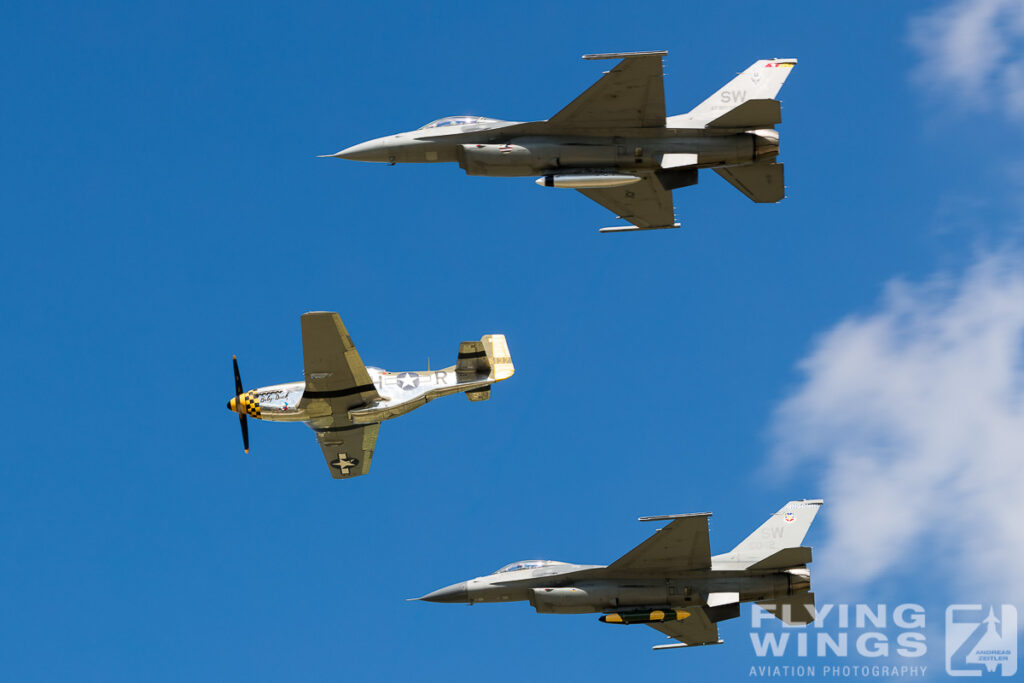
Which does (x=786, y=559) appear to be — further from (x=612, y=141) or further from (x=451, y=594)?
(x=612, y=141)

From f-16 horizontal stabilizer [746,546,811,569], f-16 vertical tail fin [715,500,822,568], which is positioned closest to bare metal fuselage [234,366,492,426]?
f-16 vertical tail fin [715,500,822,568]

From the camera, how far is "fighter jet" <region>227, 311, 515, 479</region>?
4969cm

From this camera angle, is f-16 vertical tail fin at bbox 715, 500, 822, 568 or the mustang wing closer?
f-16 vertical tail fin at bbox 715, 500, 822, 568

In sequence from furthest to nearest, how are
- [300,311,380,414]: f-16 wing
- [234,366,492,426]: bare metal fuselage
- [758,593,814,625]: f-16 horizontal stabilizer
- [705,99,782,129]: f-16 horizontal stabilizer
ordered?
[758,593,814,625]: f-16 horizontal stabilizer, [234,366,492,426]: bare metal fuselage, [300,311,380,414]: f-16 wing, [705,99,782,129]: f-16 horizontal stabilizer

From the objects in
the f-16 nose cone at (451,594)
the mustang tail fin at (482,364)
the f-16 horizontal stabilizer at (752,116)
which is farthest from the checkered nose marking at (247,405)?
the f-16 horizontal stabilizer at (752,116)

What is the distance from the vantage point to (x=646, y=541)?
5031cm

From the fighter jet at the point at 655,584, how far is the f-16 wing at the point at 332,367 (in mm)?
8041

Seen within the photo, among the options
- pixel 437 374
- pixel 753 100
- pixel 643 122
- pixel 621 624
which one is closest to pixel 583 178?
pixel 643 122

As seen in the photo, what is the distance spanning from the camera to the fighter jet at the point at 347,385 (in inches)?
1956

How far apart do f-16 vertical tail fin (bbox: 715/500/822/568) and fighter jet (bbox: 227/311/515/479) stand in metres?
11.4

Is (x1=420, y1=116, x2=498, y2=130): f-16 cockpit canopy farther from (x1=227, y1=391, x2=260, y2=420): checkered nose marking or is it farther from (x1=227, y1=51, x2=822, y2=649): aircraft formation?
(x1=227, y1=391, x2=260, y2=420): checkered nose marking

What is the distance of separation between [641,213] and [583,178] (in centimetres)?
466

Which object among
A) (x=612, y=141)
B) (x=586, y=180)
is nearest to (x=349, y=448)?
(x=586, y=180)

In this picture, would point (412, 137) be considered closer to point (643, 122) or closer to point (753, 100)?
point (643, 122)
